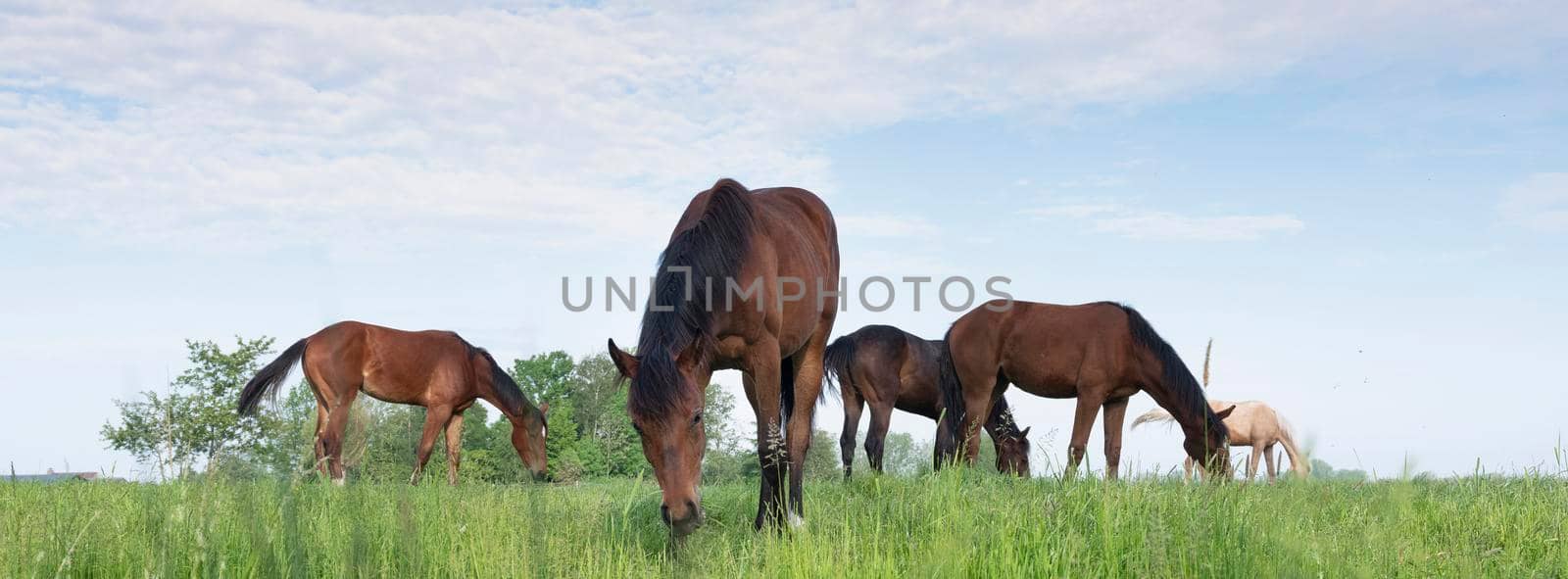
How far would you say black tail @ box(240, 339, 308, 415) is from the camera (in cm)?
1484

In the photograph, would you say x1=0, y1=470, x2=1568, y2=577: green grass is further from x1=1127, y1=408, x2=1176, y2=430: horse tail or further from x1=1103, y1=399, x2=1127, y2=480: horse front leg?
x1=1127, y1=408, x2=1176, y2=430: horse tail

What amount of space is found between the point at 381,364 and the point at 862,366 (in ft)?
24.9

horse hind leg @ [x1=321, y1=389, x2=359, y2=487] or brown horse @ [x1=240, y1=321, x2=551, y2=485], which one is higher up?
brown horse @ [x1=240, y1=321, x2=551, y2=485]

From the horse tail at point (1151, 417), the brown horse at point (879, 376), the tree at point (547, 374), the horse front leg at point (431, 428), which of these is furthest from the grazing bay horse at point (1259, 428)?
the tree at point (547, 374)

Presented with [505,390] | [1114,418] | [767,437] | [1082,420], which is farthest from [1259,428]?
[767,437]

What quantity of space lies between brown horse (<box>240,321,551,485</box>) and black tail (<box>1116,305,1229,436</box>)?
9155 millimetres

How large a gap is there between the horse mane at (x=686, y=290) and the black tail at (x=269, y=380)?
435 inches

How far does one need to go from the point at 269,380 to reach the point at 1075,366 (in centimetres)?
1170

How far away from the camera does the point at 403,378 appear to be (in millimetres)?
15359

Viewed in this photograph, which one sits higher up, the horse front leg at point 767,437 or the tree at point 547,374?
the tree at point 547,374

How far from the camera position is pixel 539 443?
54.1 feet

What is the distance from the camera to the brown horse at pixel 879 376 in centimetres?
1575

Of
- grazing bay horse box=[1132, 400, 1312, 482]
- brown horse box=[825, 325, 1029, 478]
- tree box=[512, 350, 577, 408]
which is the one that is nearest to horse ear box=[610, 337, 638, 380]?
brown horse box=[825, 325, 1029, 478]

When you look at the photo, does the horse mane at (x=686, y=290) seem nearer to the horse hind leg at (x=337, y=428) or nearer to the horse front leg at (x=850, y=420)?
the horse hind leg at (x=337, y=428)
